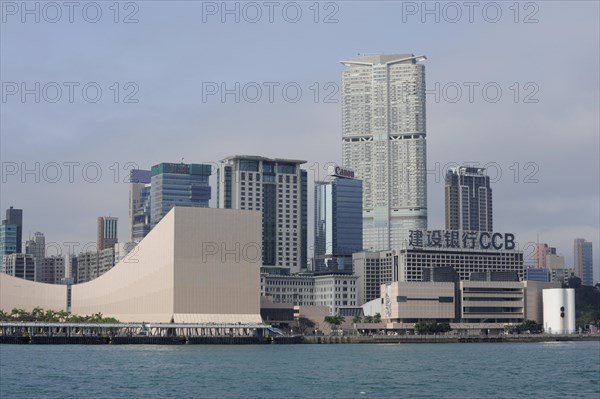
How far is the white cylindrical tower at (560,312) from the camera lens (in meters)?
170

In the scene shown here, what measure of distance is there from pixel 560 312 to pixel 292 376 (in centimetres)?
10995

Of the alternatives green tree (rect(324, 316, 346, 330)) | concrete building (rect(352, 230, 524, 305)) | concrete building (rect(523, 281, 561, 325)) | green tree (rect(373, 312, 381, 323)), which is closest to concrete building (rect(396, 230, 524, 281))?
concrete building (rect(352, 230, 524, 305))

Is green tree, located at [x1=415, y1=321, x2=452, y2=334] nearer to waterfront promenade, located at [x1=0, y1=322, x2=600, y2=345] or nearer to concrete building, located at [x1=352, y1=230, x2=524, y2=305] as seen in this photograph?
waterfront promenade, located at [x1=0, y1=322, x2=600, y2=345]

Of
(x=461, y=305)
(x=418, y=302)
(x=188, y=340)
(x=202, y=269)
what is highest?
(x=202, y=269)

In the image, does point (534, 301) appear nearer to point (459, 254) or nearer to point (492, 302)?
point (492, 302)

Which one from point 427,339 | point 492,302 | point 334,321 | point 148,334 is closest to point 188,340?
point 148,334

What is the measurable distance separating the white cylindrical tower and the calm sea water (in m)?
73.2

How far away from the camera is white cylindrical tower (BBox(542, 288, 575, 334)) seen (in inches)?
6713

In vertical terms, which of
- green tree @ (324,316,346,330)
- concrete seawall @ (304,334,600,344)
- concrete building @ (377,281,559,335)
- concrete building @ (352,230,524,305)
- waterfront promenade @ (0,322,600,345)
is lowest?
concrete seawall @ (304,334,600,344)

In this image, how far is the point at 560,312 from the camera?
171 m

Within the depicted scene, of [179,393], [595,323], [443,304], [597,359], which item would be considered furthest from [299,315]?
[179,393]

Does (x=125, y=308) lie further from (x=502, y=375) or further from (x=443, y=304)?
(x=502, y=375)

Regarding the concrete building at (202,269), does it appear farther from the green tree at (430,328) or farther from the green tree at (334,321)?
the green tree at (430,328)

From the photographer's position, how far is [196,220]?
13475 centimetres
